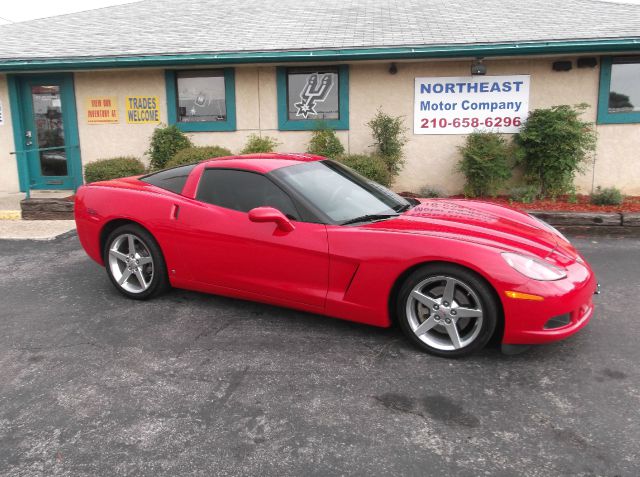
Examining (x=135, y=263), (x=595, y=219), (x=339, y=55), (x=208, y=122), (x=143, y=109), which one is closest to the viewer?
(x=135, y=263)

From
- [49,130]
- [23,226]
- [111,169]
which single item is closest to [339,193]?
[23,226]

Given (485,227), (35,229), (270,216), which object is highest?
(270,216)

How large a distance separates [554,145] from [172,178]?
648 centimetres

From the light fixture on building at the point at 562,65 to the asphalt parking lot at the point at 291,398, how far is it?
19.5 feet

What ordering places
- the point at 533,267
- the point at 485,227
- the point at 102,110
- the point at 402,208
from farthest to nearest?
1. the point at 102,110
2. the point at 402,208
3. the point at 485,227
4. the point at 533,267

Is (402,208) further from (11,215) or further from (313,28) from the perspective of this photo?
(313,28)

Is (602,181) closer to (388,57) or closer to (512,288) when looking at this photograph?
(388,57)

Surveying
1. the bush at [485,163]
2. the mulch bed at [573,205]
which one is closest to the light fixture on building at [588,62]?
the bush at [485,163]

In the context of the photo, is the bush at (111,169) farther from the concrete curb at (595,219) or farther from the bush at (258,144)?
the concrete curb at (595,219)

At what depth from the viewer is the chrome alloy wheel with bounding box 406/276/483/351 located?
3535mm

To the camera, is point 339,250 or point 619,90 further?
point 619,90

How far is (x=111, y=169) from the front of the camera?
32.0 ft

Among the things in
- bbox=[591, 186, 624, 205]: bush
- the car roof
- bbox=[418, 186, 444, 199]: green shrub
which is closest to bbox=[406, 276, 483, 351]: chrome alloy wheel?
the car roof

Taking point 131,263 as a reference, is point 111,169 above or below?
above
